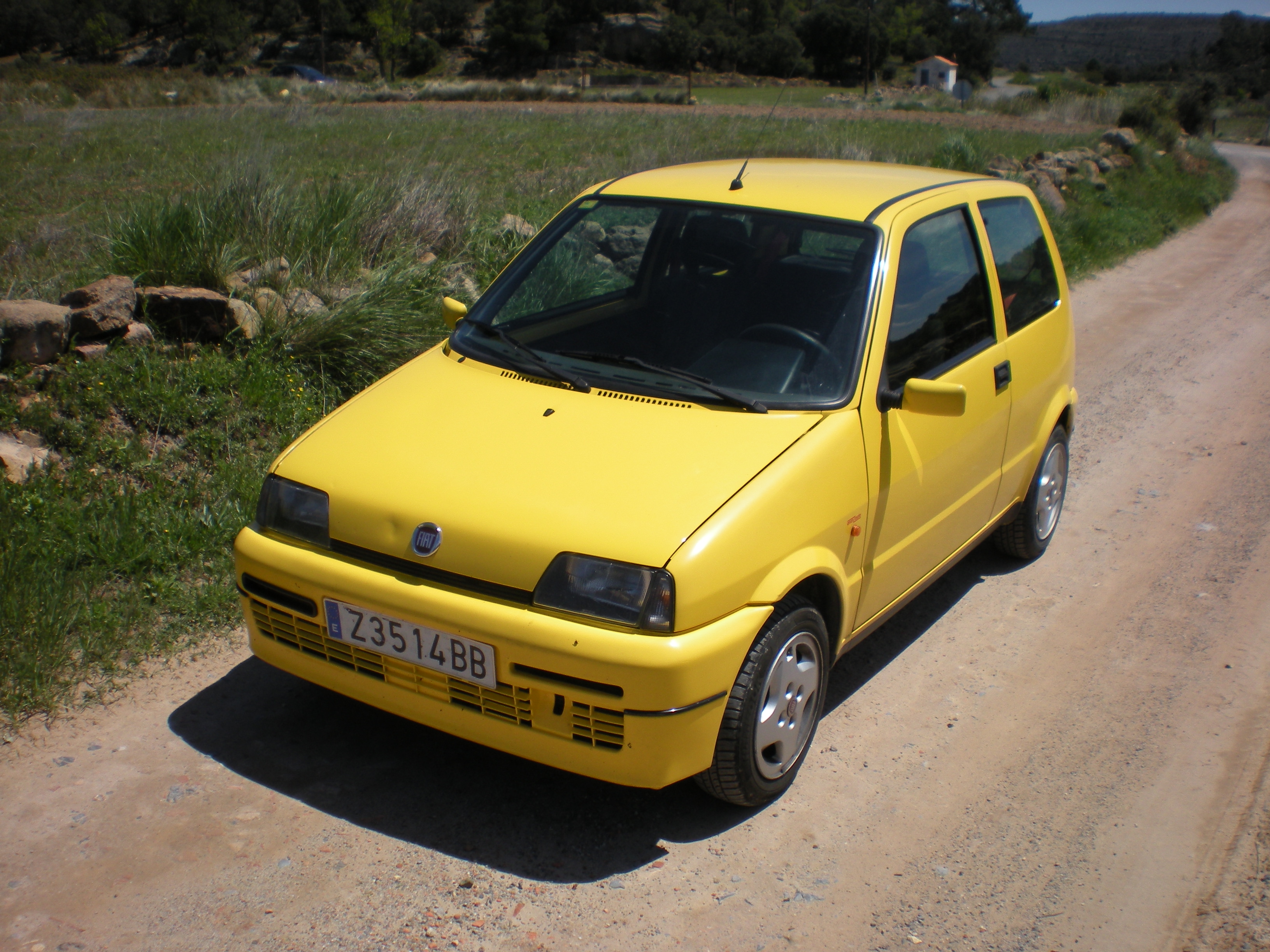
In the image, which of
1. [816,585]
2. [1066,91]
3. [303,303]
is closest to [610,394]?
[816,585]

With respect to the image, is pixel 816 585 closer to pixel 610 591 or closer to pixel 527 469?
pixel 610 591

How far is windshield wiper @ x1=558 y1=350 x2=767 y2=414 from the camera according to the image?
10.1 feet

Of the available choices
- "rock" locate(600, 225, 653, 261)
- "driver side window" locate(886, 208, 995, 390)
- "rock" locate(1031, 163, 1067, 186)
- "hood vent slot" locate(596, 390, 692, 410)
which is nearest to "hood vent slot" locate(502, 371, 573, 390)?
"hood vent slot" locate(596, 390, 692, 410)

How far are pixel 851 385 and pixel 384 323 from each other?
3807mm

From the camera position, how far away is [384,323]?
6125mm

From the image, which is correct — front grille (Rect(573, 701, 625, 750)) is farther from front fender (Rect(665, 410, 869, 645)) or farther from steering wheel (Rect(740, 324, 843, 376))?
steering wheel (Rect(740, 324, 843, 376))

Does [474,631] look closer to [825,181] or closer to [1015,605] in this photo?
[825,181]

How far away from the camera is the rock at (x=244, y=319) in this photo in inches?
224

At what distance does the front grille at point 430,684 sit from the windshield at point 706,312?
1.08 m

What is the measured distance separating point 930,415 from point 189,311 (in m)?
4.29

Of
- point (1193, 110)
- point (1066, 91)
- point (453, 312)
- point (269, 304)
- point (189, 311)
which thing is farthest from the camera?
point (1066, 91)

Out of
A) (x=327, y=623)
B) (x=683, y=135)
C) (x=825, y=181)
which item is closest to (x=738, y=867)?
(x=327, y=623)

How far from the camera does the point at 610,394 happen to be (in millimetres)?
3205

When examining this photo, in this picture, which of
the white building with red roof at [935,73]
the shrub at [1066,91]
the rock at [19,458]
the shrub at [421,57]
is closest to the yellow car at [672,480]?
the rock at [19,458]
